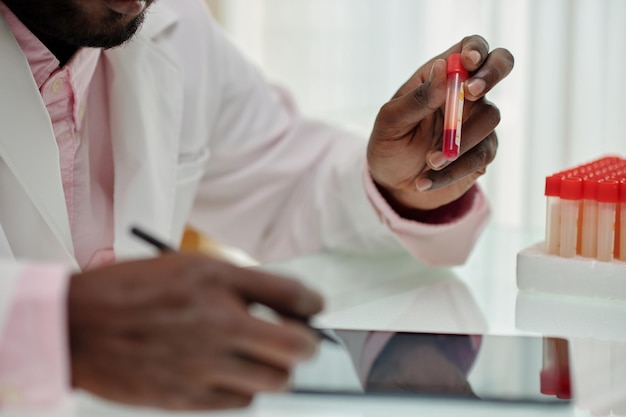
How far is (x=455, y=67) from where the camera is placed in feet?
2.87

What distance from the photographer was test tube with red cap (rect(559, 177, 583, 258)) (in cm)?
89

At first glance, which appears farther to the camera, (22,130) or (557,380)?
(22,130)

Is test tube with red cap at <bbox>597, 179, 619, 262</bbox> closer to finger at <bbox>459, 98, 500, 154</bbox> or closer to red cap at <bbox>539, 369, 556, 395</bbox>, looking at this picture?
finger at <bbox>459, 98, 500, 154</bbox>

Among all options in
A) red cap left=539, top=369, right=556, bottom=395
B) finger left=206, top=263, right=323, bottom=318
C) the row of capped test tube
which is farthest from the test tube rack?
finger left=206, top=263, right=323, bottom=318

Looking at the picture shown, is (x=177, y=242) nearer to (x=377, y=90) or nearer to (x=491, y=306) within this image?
(x=491, y=306)

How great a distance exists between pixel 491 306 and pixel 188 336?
0.50 m

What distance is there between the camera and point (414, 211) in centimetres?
108

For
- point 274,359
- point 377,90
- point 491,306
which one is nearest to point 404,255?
point 491,306

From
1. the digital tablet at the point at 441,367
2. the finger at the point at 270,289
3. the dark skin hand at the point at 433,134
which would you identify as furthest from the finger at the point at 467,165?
the finger at the point at 270,289

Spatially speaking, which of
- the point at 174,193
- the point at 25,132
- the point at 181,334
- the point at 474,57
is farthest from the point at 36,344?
the point at 174,193

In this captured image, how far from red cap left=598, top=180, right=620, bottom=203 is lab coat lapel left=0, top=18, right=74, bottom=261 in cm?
59

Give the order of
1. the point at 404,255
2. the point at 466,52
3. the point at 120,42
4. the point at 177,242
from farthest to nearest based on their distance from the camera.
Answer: the point at 177,242, the point at 404,255, the point at 120,42, the point at 466,52

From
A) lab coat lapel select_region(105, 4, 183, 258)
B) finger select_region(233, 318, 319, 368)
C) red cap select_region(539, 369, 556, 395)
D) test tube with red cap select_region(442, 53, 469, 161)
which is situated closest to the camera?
finger select_region(233, 318, 319, 368)

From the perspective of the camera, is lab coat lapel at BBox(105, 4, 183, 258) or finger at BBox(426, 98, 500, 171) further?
lab coat lapel at BBox(105, 4, 183, 258)
